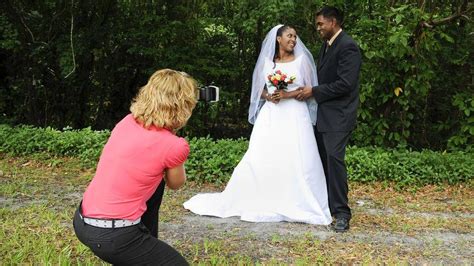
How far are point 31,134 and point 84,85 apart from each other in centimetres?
334

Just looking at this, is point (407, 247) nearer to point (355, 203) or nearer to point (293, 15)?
point (355, 203)

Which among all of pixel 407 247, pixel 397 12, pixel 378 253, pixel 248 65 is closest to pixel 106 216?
pixel 378 253

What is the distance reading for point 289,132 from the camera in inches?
215

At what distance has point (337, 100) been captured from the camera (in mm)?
5031

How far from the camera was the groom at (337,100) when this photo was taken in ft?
16.1

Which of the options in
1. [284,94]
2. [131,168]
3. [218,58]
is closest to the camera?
[131,168]

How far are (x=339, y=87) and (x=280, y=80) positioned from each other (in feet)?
2.28

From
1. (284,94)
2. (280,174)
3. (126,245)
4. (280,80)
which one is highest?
(280,80)

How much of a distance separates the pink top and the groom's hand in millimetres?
2667

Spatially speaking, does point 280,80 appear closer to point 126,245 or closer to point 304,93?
point 304,93

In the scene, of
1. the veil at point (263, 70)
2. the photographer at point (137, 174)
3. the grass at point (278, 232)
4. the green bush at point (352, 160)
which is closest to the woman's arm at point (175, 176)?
the photographer at point (137, 174)

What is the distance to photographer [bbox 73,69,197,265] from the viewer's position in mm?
2791

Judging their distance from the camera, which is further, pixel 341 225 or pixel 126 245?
pixel 341 225

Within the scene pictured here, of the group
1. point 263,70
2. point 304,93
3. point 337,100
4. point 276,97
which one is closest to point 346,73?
point 337,100
